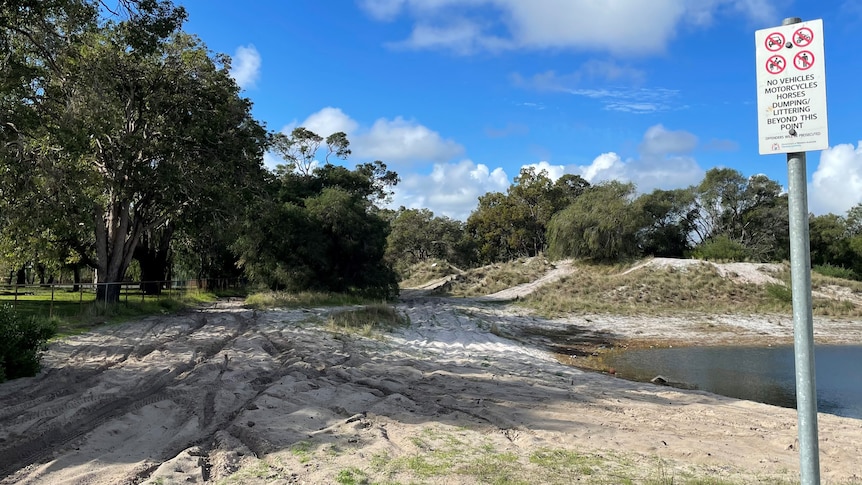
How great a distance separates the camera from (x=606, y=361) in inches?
625

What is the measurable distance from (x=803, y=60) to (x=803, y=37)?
0.37 ft

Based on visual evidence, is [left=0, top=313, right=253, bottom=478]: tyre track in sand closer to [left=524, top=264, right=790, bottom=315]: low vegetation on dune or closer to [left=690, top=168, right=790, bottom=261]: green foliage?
[left=524, top=264, right=790, bottom=315]: low vegetation on dune

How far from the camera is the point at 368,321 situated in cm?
1777

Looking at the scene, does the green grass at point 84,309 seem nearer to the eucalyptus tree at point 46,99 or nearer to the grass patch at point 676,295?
the eucalyptus tree at point 46,99

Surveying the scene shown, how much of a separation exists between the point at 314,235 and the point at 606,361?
64.8ft

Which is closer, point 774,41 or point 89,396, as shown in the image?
point 774,41

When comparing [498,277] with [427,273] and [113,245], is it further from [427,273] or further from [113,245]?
[113,245]

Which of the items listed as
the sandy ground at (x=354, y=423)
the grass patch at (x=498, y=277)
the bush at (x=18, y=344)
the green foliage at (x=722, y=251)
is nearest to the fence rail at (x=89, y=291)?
the bush at (x=18, y=344)

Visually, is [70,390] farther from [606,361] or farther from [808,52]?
[606,361]

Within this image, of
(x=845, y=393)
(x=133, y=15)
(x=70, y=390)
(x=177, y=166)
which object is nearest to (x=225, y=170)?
(x=177, y=166)

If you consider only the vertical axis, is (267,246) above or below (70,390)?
above

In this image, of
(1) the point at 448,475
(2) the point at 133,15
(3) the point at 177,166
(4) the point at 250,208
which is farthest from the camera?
(4) the point at 250,208

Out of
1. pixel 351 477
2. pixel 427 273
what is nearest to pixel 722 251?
pixel 427 273

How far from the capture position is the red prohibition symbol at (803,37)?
2.62 meters
